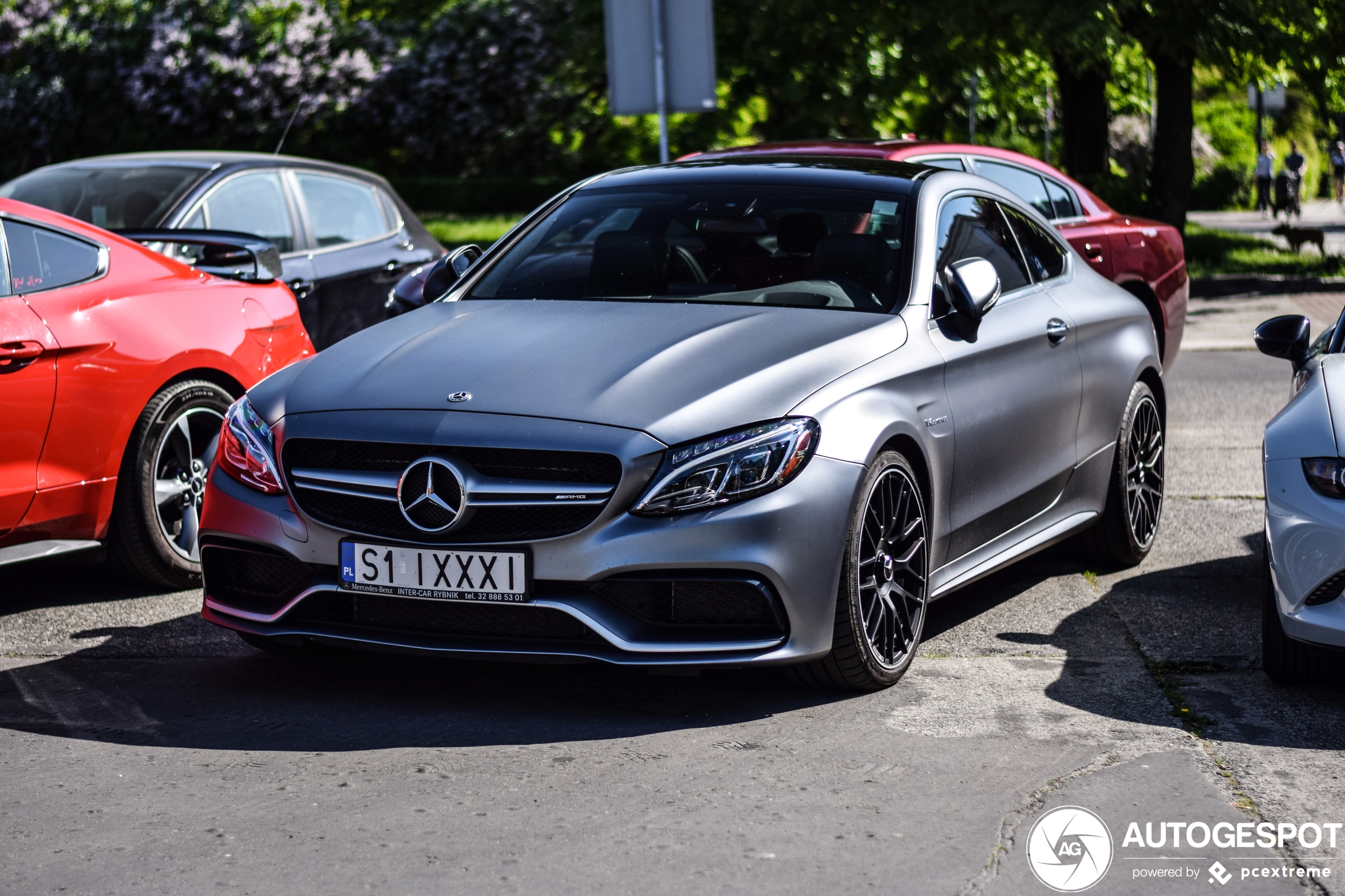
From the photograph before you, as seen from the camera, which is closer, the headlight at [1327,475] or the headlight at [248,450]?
the headlight at [1327,475]

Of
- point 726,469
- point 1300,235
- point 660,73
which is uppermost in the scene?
point 660,73

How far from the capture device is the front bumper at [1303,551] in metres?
4.71

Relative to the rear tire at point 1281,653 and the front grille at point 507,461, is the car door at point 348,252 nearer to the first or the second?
the front grille at point 507,461

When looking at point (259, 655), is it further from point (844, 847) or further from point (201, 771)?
point (844, 847)

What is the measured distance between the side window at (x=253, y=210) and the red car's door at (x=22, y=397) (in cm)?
307

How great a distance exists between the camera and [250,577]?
4988 mm

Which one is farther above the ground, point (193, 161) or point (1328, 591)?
point (193, 161)

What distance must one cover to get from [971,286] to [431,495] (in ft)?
6.18

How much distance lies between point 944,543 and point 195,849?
2474mm

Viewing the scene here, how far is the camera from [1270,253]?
22.5 metres

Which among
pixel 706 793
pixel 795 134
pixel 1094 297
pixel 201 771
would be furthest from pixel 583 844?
pixel 795 134

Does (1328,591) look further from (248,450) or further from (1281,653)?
(248,450)

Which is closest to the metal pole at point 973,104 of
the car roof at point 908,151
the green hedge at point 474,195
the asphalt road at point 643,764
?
the green hedge at point 474,195

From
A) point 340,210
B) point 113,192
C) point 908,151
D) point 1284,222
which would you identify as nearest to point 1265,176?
point 1284,222
